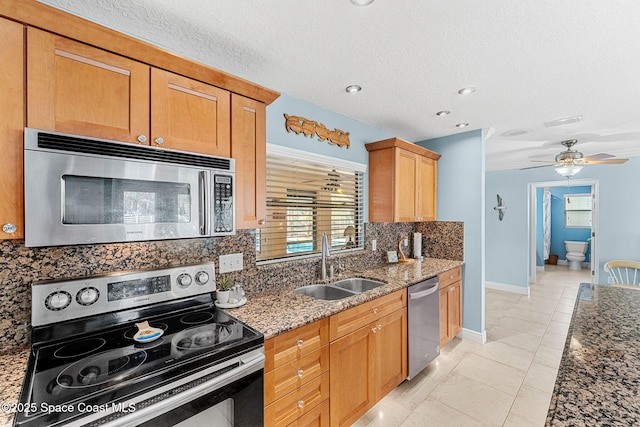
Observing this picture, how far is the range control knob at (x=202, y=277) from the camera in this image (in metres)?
1.69

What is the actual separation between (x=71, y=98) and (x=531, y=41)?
89.3 inches

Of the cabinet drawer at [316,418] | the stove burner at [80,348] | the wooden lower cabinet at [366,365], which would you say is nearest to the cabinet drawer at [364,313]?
the wooden lower cabinet at [366,365]

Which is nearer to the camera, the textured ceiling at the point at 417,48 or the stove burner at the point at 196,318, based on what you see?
the textured ceiling at the point at 417,48

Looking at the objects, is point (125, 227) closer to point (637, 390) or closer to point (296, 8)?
point (296, 8)

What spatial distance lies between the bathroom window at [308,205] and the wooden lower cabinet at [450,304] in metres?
0.97

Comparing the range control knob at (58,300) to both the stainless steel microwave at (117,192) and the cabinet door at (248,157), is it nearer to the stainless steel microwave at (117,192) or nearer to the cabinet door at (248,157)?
the stainless steel microwave at (117,192)

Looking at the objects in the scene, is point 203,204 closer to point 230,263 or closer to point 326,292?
point 230,263

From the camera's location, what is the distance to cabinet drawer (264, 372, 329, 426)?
143 cm

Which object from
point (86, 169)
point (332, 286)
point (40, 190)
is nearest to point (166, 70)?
point (86, 169)

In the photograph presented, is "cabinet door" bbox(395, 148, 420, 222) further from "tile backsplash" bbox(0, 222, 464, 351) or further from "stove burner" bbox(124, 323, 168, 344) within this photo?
"stove burner" bbox(124, 323, 168, 344)

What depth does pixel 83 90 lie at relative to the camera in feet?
3.87

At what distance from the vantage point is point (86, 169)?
1.13 meters

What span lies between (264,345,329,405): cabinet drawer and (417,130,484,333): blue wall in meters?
2.36

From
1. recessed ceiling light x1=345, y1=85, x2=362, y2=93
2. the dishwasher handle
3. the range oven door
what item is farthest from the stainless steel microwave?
the dishwasher handle
